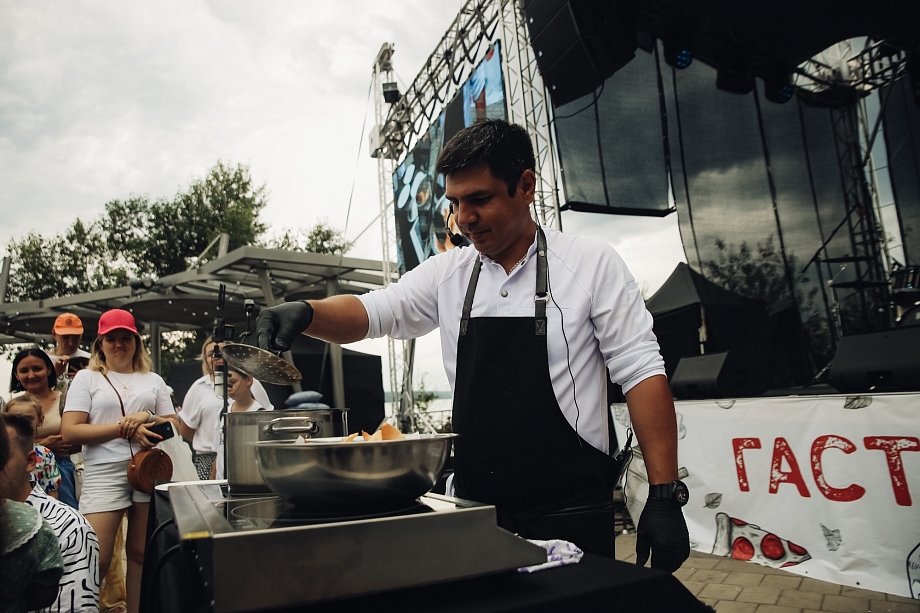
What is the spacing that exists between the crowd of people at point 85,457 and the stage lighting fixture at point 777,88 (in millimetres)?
5241

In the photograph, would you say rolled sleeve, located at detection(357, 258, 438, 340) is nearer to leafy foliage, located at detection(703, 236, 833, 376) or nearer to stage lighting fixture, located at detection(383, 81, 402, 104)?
leafy foliage, located at detection(703, 236, 833, 376)

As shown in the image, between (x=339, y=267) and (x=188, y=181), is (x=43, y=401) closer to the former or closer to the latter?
(x=339, y=267)

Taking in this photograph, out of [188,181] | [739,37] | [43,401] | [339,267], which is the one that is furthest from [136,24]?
[188,181]

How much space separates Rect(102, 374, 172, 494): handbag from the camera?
2.62 meters

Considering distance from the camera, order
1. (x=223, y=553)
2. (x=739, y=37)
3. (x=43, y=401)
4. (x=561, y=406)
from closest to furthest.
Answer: (x=223, y=553) → (x=561, y=406) → (x=43, y=401) → (x=739, y=37)

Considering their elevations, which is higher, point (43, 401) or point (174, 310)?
point (174, 310)

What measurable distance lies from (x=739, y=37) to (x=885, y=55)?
54.3 inches

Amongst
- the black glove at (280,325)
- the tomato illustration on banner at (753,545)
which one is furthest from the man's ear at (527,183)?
the tomato illustration on banner at (753,545)

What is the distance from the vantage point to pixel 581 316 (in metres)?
1.29

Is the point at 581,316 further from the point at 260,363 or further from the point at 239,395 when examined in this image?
the point at 239,395

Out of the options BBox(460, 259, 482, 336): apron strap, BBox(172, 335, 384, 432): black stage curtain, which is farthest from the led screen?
BBox(460, 259, 482, 336): apron strap

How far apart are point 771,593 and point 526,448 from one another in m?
2.66

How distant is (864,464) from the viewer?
290cm

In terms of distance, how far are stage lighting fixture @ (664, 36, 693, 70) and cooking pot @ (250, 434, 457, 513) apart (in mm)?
5520
